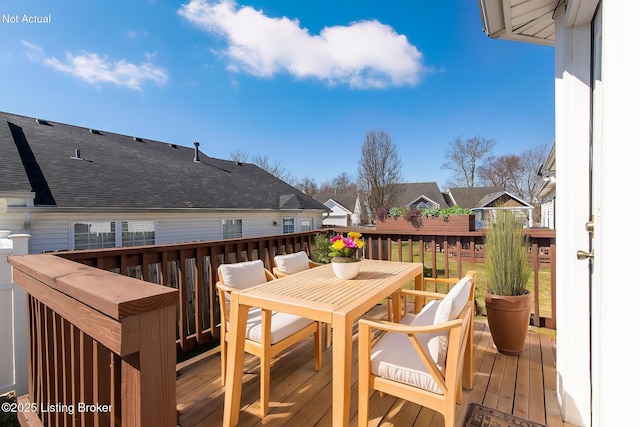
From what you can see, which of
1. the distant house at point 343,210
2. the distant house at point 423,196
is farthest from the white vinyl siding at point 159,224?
the distant house at point 423,196

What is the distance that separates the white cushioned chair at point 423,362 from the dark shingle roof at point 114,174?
26.0 feet

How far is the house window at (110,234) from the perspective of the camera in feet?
23.9

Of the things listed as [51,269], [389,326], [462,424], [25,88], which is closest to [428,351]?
[389,326]

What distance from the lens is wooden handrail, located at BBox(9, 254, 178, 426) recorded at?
774mm

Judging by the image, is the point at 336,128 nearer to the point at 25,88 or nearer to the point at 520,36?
the point at 25,88

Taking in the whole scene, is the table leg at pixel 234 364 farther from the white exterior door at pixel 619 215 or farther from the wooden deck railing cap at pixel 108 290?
the white exterior door at pixel 619 215

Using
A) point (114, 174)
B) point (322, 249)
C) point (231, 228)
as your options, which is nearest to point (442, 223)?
point (322, 249)

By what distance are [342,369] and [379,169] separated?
55.4 ft

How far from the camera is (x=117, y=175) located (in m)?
9.11

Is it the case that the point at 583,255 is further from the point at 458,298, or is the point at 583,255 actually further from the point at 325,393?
the point at 325,393

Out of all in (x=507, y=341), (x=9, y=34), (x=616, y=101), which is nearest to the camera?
(x=616, y=101)

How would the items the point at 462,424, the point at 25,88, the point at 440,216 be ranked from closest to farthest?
1. the point at 462,424
2. the point at 440,216
3. the point at 25,88

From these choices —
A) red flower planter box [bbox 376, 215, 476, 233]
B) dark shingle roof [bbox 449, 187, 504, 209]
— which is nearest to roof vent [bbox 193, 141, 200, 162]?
red flower planter box [bbox 376, 215, 476, 233]

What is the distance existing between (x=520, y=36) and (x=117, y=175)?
1057cm
